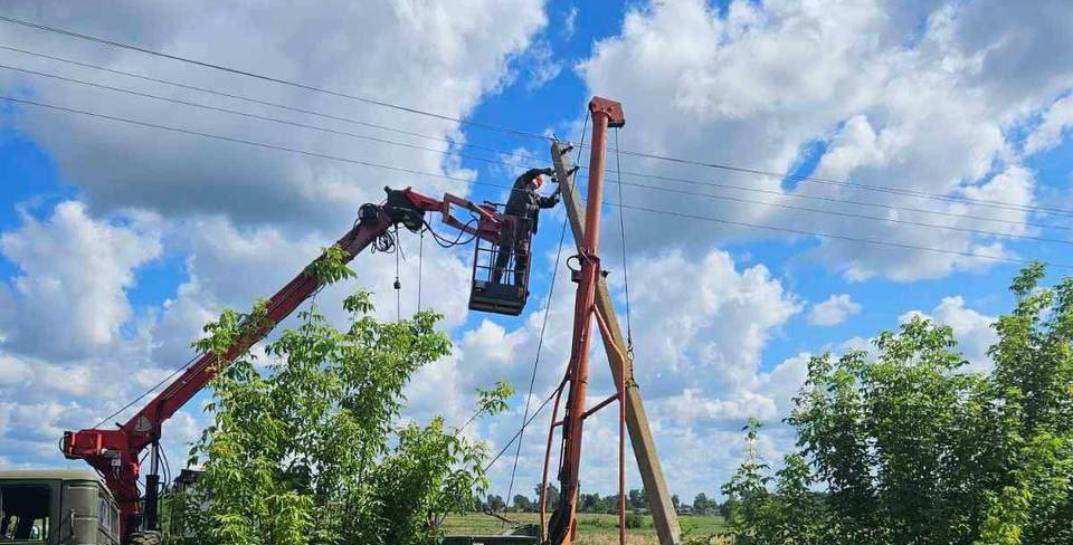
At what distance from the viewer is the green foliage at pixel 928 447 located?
13.2 m

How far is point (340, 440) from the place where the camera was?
40.9ft

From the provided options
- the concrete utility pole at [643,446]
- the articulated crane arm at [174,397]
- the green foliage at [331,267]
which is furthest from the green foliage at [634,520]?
the green foliage at [331,267]

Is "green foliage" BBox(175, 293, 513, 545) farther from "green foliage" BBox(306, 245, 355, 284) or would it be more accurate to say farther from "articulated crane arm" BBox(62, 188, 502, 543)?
"articulated crane arm" BBox(62, 188, 502, 543)

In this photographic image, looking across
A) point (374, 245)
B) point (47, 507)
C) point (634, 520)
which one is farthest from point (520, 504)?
point (634, 520)

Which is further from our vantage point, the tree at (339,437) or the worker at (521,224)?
the worker at (521,224)

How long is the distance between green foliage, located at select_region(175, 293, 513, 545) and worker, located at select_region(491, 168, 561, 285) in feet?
16.9

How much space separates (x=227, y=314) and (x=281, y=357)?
89cm

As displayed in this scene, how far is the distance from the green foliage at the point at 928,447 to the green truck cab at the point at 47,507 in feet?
28.4

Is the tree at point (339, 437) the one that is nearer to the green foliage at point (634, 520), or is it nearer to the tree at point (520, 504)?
the tree at point (520, 504)

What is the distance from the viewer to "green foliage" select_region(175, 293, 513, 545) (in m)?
12.0

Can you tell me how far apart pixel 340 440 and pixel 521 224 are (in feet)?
23.9

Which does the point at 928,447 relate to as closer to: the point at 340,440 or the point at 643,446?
the point at 643,446

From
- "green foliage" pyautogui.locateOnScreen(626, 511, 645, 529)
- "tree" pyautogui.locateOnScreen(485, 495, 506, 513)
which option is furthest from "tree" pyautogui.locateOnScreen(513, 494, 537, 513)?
"green foliage" pyautogui.locateOnScreen(626, 511, 645, 529)

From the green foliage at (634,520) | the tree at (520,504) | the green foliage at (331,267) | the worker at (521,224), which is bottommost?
the green foliage at (634,520)
